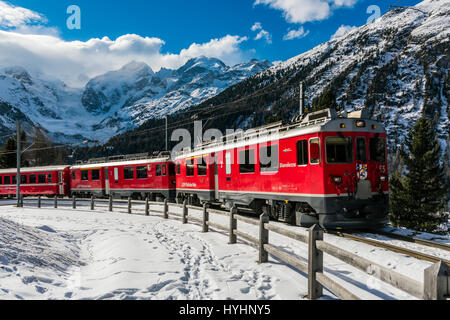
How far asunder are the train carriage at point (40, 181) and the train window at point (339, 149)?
91.9 feet

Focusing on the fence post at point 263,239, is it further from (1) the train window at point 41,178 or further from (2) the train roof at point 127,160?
(1) the train window at point 41,178

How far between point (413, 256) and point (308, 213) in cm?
380

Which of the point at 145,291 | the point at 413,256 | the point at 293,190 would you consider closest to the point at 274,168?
the point at 293,190

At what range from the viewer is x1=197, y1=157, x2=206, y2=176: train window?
1793 cm

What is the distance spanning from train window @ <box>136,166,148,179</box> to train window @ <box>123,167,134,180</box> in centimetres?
61

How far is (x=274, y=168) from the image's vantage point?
11.8 m

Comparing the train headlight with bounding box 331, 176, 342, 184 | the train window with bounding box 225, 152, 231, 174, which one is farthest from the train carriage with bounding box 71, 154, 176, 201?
the train headlight with bounding box 331, 176, 342, 184

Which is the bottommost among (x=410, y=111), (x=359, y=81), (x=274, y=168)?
(x=274, y=168)

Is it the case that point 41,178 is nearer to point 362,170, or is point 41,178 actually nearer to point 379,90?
point 362,170

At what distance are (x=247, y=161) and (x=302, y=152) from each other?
3.44 metres

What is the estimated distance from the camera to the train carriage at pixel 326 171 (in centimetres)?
981

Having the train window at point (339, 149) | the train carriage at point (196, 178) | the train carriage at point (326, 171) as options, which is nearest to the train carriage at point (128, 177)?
the train carriage at point (196, 178)
